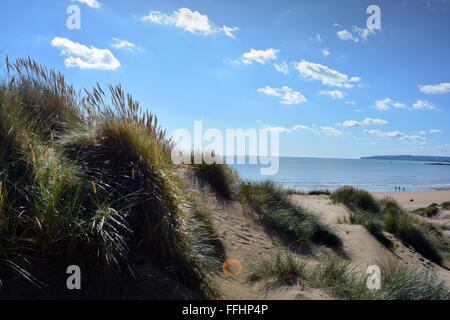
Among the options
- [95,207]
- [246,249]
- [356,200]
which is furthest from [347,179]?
[95,207]

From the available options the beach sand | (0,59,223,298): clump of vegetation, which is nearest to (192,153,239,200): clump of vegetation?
(0,59,223,298): clump of vegetation

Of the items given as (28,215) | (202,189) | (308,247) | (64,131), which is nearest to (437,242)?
(308,247)

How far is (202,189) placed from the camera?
9711 millimetres

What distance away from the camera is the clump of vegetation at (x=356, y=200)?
A: 54.4 ft

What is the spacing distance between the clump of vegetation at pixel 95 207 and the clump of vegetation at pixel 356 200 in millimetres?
11619

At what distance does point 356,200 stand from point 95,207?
14197 millimetres

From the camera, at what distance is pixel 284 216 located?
32.7 ft

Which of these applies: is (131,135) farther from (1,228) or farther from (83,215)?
(1,228)

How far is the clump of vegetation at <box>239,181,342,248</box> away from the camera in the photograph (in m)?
9.55

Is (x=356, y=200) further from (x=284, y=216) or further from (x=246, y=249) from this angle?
(x=246, y=249)

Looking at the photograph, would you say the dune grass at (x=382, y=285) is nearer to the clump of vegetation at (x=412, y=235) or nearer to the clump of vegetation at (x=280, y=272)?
the clump of vegetation at (x=280, y=272)

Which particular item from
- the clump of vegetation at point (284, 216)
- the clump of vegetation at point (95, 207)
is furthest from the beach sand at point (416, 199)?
the clump of vegetation at point (95, 207)

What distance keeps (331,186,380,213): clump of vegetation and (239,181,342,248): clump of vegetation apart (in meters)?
6.18
